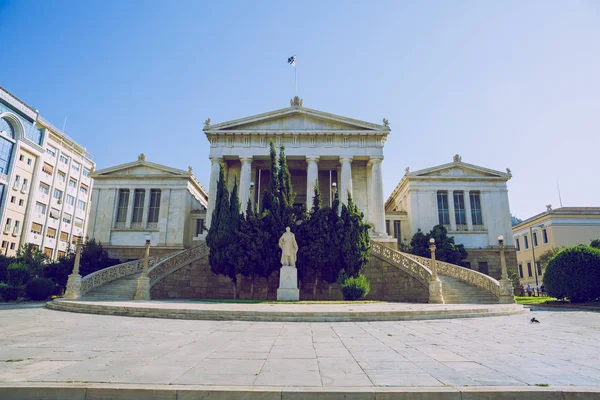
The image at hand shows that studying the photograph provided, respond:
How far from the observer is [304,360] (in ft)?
18.3

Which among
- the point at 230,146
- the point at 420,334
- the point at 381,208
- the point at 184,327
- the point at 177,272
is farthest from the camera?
the point at 230,146

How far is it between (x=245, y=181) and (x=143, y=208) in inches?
490

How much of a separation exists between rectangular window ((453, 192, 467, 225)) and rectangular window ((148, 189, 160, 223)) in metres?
29.5

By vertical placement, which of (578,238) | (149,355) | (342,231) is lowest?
(149,355)

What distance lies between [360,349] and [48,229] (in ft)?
178

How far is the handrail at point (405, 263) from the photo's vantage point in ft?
69.7

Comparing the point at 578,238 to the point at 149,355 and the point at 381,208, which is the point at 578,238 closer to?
the point at 381,208

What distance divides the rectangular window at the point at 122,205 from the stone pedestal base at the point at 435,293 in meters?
30.6

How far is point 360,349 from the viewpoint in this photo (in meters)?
6.58

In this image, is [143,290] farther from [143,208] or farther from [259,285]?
[143,208]

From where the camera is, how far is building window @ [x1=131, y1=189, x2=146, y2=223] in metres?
38.4

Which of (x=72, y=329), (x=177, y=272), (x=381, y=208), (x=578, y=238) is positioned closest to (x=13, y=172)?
(x=177, y=272)

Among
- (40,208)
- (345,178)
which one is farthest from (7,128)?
(345,178)

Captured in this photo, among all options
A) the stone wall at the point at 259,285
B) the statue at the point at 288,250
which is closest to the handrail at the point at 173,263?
the stone wall at the point at 259,285
